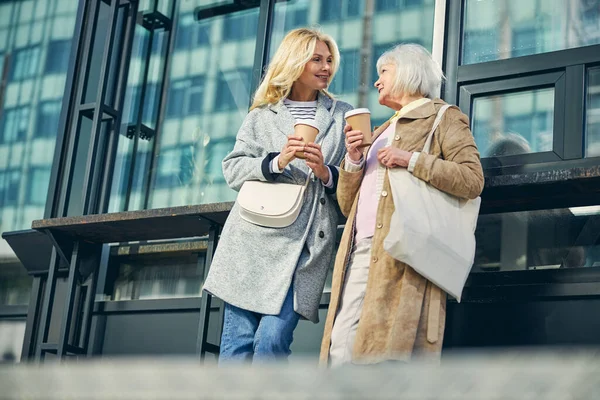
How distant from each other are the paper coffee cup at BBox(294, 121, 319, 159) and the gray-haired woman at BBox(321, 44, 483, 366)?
13cm

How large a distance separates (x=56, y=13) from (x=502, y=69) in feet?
11.0

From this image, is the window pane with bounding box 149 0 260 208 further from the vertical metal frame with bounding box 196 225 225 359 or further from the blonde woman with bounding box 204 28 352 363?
the blonde woman with bounding box 204 28 352 363

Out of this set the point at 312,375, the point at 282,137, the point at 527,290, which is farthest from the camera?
the point at 527,290

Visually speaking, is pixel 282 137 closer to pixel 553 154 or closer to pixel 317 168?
pixel 317 168

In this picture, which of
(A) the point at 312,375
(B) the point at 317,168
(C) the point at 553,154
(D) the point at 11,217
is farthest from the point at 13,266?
(A) the point at 312,375

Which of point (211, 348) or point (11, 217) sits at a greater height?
point (11, 217)

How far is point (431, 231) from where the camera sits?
306 cm

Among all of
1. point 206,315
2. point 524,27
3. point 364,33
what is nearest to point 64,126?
point 206,315

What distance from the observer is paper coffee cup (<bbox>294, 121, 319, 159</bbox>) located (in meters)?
3.27

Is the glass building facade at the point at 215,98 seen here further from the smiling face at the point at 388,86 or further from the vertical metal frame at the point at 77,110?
the smiling face at the point at 388,86

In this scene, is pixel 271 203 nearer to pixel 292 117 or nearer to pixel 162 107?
pixel 292 117

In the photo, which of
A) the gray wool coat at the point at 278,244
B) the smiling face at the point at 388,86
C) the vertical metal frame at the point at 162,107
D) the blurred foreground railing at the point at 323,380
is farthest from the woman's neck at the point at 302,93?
the blurred foreground railing at the point at 323,380

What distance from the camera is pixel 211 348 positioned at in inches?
177

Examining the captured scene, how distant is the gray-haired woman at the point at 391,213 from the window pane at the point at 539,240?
89cm
